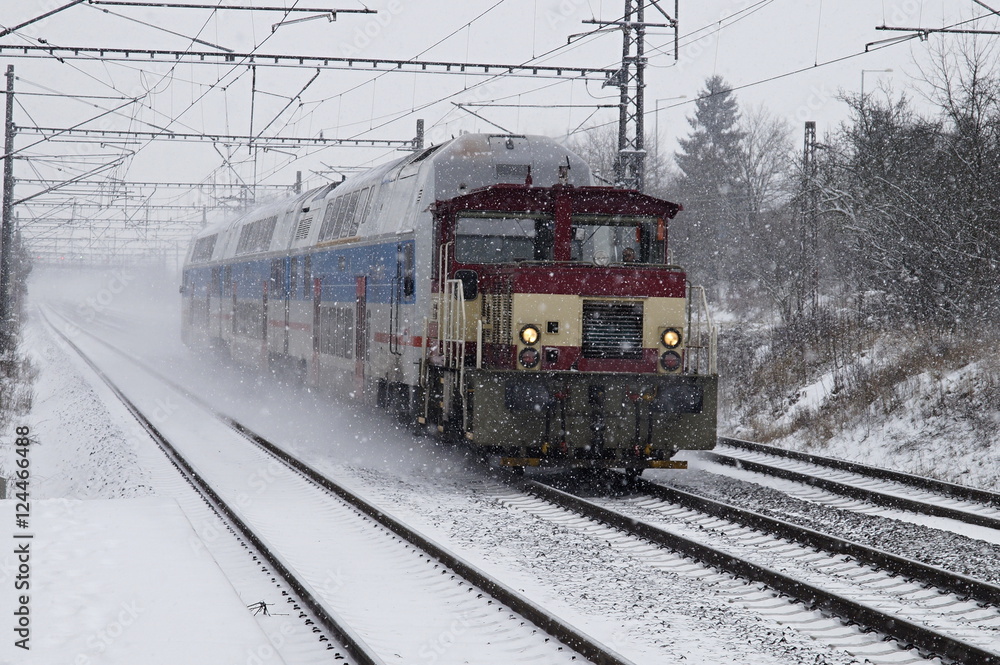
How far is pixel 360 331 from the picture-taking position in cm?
1494

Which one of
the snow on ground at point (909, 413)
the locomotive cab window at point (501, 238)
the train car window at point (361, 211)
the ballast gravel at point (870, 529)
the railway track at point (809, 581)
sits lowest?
the ballast gravel at point (870, 529)

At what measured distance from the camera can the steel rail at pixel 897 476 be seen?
34.3ft

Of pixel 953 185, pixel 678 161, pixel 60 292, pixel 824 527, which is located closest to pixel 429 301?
pixel 824 527

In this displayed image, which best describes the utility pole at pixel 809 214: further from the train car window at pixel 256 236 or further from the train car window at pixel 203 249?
the train car window at pixel 203 249

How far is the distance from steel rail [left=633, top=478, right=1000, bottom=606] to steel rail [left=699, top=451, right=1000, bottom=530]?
6.00 feet

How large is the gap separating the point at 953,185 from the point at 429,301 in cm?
1090

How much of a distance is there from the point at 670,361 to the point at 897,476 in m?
3.17

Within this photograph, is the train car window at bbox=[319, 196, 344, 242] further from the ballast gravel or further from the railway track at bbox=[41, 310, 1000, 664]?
the ballast gravel

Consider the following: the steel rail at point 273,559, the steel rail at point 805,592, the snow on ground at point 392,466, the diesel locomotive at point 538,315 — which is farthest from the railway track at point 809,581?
the steel rail at point 273,559

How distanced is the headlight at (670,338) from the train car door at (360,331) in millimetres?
5129

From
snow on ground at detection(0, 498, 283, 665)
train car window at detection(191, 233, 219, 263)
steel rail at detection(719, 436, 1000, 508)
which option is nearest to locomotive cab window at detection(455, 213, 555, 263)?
snow on ground at detection(0, 498, 283, 665)

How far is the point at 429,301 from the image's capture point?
12055mm

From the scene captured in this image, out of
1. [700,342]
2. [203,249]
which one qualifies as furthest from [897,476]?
[203,249]

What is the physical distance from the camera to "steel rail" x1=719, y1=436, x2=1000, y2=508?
10453 mm
